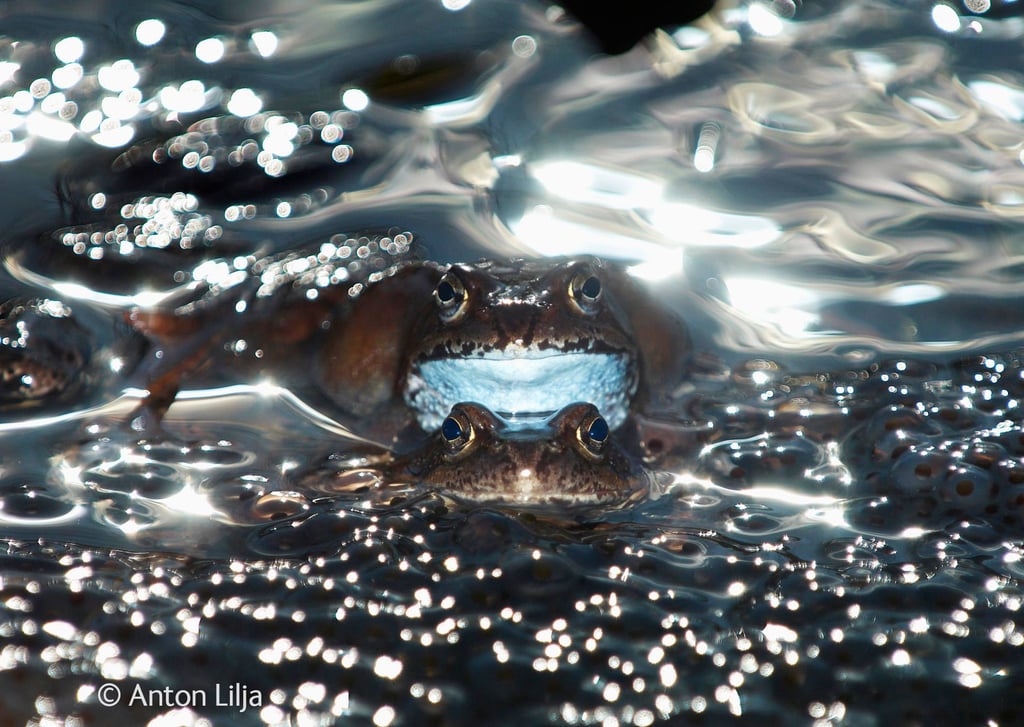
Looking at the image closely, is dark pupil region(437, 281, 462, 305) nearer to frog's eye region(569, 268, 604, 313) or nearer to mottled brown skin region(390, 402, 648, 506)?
frog's eye region(569, 268, 604, 313)

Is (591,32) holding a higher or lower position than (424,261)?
higher

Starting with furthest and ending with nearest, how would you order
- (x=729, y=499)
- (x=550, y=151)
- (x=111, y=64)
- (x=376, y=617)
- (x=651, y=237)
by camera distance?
1. (x=111, y=64)
2. (x=550, y=151)
3. (x=651, y=237)
4. (x=729, y=499)
5. (x=376, y=617)

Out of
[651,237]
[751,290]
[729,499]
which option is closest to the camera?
[729,499]

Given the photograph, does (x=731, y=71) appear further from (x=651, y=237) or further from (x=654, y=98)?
(x=651, y=237)

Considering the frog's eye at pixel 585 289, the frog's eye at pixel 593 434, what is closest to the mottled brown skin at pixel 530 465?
the frog's eye at pixel 593 434

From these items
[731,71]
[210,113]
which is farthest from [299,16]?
[731,71]

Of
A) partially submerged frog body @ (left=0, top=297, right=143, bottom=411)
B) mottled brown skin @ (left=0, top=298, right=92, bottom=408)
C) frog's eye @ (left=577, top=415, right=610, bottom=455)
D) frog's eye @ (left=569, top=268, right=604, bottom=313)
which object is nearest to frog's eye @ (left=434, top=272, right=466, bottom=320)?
frog's eye @ (left=569, top=268, right=604, bottom=313)

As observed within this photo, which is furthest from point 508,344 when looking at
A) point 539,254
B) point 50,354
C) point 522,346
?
point 50,354
